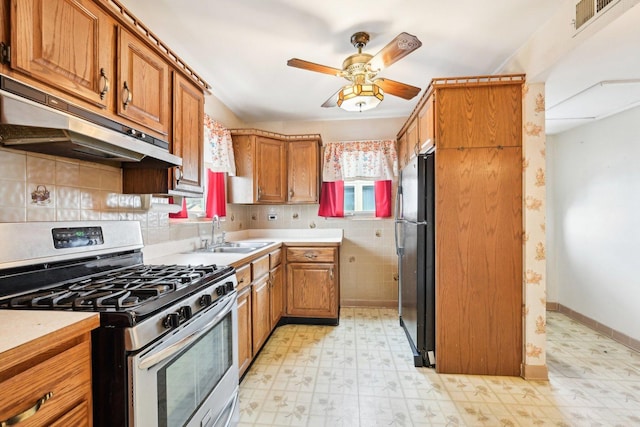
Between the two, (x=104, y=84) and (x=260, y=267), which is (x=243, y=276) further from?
(x=104, y=84)

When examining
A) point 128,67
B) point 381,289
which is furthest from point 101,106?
point 381,289

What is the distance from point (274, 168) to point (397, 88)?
1.69 metres

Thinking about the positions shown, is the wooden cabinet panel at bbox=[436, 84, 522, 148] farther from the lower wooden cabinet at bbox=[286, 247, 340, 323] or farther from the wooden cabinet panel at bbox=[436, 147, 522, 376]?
the lower wooden cabinet at bbox=[286, 247, 340, 323]

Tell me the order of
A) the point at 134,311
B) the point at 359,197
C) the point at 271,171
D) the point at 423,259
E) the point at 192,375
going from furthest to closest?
the point at 359,197 → the point at 271,171 → the point at 423,259 → the point at 192,375 → the point at 134,311

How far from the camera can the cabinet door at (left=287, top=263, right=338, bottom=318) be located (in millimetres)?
2889

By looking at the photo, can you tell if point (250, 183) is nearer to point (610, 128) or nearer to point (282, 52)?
point (282, 52)

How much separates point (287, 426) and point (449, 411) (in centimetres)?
98

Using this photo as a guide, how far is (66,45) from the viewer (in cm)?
103

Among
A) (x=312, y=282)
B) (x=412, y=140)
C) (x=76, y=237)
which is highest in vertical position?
(x=412, y=140)

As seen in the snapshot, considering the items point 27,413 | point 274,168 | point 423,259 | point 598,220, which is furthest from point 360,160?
point 27,413

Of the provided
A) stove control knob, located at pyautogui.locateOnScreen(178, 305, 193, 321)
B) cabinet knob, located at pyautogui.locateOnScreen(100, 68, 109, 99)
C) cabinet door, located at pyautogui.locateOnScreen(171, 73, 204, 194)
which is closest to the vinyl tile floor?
stove control knob, located at pyautogui.locateOnScreen(178, 305, 193, 321)

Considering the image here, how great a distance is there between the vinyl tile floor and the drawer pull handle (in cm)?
122

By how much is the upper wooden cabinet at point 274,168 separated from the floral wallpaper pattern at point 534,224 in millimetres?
2037

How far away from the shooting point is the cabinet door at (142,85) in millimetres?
1279
